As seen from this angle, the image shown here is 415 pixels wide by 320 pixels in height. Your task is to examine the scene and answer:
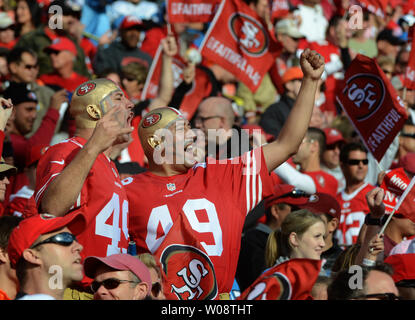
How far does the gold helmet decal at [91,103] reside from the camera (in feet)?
16.9

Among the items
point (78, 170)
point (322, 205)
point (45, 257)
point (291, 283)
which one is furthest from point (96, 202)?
point (322, 205)

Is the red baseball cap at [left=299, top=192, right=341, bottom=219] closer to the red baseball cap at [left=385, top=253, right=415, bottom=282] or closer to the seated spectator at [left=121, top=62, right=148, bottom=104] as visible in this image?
the red baseball cap at [left=385, top=253, right=415, bottom=282]

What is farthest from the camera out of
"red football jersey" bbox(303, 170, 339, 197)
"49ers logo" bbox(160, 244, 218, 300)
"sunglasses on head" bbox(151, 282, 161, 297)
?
"red football jersey" bbox(303, 170, 339, 197)

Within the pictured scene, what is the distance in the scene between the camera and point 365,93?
7.53m

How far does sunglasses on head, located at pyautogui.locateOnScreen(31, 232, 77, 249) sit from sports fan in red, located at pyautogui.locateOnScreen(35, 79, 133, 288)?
0.90ft

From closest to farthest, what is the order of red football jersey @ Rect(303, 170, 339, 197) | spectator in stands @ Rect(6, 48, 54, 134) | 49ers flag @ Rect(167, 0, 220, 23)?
red football jersey @ Rect(303, 170, 339, 197) → spectator in stands @ Rect(6, 48, 54, 134) → 49ers flag @ Rect(167, 0, 220, 23)

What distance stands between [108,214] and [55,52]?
5.82m

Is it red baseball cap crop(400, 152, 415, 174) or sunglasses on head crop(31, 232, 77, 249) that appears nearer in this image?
sunglasses on head crop(31, 232, 77, 249)

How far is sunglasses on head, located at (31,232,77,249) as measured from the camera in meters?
A: 4.27

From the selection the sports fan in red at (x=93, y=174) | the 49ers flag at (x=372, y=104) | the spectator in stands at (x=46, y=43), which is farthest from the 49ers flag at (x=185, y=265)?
the spectator in stands at (x=46, y=43)

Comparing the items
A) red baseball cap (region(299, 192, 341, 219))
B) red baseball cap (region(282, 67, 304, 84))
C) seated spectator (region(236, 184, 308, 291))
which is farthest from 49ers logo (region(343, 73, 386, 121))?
red baseball cap (region(282, 67, 304, 84))

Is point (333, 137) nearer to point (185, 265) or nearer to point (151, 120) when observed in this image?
point (151, 120)

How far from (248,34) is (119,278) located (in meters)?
5.73

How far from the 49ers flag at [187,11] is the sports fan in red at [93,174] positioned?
5.26 metres
